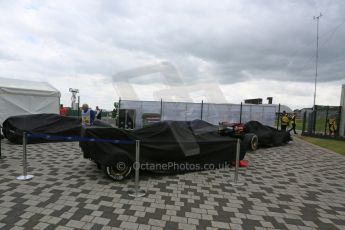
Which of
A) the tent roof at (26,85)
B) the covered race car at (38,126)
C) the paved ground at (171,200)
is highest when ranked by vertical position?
the tent roof at (26,85)

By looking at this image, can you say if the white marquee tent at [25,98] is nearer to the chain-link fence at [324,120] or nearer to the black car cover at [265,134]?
the black car cover at [265,134]

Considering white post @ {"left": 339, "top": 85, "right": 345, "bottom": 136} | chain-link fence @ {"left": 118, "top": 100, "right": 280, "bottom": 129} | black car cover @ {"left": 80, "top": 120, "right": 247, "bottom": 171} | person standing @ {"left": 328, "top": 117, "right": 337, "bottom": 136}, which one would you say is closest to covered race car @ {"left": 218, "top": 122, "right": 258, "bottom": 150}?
black car cover @ {"left": 80, "top": 120, "right": 247, "bottom": 171}

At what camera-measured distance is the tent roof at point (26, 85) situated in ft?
36.4

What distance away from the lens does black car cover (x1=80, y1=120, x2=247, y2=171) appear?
4859 mm

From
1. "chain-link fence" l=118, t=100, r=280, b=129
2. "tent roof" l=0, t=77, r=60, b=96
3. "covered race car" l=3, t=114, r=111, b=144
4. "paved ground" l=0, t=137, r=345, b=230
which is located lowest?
"paved ground" l=0, t=137, r=345, b=230

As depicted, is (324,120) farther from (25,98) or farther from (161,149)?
(25,98)

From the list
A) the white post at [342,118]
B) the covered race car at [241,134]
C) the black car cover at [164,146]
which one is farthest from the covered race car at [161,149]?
the white post at [342,118]

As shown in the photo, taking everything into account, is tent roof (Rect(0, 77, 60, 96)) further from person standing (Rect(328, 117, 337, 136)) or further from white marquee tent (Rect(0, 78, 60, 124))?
person standing (Rect(328, 117, 337, 136))

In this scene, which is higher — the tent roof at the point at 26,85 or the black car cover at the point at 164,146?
the tent roof at the point at 26,85

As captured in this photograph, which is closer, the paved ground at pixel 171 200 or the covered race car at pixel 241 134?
the paved ground at pixel 171 200

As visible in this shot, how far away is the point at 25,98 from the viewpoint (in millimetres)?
11414

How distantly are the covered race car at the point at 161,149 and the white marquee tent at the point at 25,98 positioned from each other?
26.4 feet

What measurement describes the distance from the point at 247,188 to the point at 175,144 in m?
1.73

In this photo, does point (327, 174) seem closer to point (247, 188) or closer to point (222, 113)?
point (247, 188)
